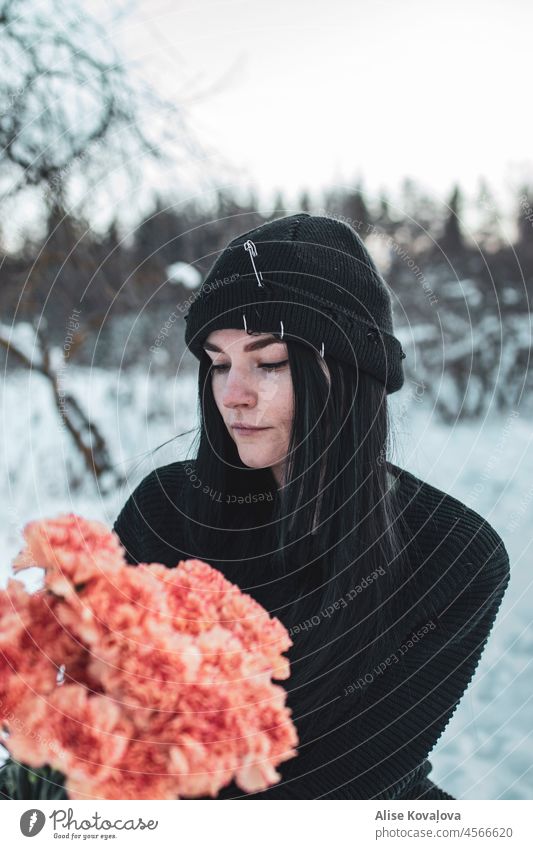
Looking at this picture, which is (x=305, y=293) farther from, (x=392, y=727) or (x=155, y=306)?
(x=155, y=306)

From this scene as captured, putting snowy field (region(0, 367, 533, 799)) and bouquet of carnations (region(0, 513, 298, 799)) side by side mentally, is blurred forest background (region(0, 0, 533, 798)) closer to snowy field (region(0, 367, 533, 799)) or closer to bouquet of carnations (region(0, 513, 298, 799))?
snowy field (region(0, 367, 533, 799))

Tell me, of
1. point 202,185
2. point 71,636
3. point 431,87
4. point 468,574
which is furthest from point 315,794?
point 202,185

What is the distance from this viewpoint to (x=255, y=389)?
0.69 metres

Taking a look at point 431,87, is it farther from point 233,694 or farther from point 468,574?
point 233,694

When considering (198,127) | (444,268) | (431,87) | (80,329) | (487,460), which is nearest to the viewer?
(431,87)

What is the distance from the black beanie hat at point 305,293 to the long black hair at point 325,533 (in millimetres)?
21

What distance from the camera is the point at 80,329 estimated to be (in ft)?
4.53

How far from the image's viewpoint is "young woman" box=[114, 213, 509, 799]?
67 cm

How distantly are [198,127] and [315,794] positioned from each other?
0.92 m

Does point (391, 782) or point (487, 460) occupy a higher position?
point (487, 460)
